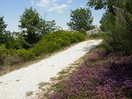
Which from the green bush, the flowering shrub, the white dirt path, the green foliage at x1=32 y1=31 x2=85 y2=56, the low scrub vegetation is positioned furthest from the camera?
the green foliage at x1=32 y1=31 x2=85 y2=56

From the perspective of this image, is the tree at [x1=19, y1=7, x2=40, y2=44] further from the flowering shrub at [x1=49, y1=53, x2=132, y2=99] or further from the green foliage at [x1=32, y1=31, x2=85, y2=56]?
the flowering shrub at [x1=49, y1=53, x2=132, y2=99]

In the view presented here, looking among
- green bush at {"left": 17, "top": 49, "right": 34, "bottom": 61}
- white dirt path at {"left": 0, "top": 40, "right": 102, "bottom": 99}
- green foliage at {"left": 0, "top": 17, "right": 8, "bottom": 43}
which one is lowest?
white dirt path at {"left": 0, "top": 40, "right": 102, "bottom": 99}

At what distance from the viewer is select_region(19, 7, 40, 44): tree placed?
46281 mm

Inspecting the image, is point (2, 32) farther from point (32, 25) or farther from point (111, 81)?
point (111, 81)

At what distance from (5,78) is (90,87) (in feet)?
22.1

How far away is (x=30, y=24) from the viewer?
152 feet

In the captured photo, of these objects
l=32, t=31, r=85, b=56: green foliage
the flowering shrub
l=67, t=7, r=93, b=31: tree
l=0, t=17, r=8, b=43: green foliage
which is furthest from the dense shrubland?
l=67, t=7, r=93, b=31: tree

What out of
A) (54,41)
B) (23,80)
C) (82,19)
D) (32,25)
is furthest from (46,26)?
(23,80)

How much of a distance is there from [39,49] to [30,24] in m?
19.1

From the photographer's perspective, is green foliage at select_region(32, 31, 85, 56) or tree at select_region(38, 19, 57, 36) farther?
tree at select_region(38, 19, 57, 36)

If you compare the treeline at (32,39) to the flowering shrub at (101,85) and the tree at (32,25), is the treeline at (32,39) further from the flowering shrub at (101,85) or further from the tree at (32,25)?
the flowering shrub at (101,85)

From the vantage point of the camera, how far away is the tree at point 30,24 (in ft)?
152

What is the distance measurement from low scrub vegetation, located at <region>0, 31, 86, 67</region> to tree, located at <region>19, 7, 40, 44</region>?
10.3m


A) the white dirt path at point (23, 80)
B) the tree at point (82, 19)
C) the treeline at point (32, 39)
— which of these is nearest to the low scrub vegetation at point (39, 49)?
the treeline at point (32, 39)
